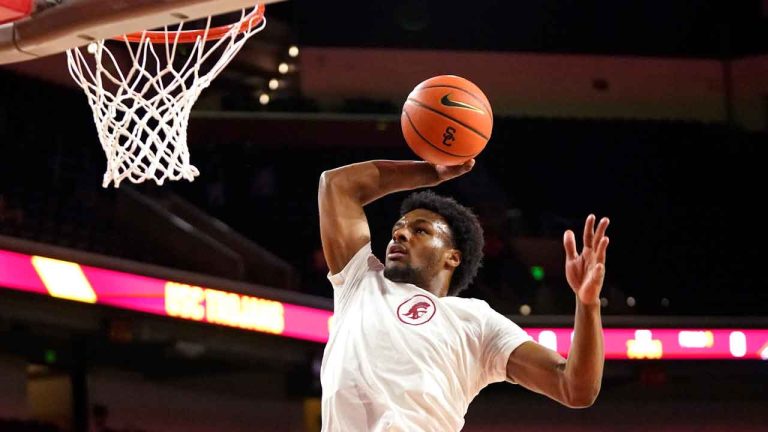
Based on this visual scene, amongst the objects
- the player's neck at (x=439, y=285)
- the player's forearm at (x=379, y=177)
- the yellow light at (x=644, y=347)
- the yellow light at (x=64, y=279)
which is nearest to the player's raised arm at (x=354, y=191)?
the player's forearm at (x=379, y=177)

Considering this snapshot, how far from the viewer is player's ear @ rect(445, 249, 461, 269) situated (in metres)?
3.21

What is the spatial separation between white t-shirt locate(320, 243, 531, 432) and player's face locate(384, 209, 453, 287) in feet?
0.15

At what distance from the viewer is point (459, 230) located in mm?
3312

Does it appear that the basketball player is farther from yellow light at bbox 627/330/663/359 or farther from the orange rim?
yellow light at bbox 627/330/663/359

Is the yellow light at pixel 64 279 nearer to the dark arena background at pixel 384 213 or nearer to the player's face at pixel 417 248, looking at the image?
the dark arena background at pixel 384 213

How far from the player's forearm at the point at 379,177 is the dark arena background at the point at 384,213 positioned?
2964 mm

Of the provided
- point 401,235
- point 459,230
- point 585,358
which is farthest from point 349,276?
point 585,358

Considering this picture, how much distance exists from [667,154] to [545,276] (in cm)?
180

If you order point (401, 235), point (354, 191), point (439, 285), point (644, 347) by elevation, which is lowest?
point (439, 285)

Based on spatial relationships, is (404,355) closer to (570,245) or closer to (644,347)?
(570,245)

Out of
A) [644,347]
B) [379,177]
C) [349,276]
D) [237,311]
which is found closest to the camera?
[349,276]

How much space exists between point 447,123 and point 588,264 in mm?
804

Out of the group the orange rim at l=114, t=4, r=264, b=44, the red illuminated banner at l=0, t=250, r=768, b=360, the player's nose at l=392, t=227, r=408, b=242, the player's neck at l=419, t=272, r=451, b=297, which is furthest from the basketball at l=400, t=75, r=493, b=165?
the red illuminated banner at l=0, t=250, r=768, b=360

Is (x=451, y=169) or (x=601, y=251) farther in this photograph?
(x=451, y=169)
